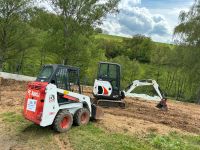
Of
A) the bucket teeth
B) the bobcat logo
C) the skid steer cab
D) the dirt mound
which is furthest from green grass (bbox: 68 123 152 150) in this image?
the bucket teeth

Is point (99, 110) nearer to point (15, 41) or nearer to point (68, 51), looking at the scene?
point (68, 51)

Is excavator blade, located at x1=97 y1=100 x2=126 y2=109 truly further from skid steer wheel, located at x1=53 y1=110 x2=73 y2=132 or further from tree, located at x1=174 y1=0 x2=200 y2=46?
tree, located at x1=174 y1=0 x2=200 y2=46

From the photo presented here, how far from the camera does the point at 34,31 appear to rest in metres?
24.7

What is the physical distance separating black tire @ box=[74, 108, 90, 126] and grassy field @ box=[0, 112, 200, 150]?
0.19 meters

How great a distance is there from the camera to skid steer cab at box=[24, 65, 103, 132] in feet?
32.5

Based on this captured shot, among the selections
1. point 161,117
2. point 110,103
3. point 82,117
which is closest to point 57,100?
point 82,117

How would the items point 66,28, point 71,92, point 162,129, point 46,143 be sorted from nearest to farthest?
1. point 46,143
2. point 71,92
3. point 162,129
4. point 66,28

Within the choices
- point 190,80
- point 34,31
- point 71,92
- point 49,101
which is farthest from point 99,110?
point 190,80

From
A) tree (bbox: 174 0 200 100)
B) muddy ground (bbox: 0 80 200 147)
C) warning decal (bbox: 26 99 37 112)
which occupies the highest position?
tree (bbox: 174 0 200 100)

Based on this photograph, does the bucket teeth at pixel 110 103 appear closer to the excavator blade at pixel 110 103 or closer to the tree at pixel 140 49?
the excavator blade at pixel 110 103

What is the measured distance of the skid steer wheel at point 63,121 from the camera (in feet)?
33.7

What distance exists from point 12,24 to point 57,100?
50.3ft

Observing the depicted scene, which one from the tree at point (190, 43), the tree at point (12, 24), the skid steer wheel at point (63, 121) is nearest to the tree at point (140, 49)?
the tree at point (190, 43)

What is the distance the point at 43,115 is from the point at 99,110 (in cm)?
293
